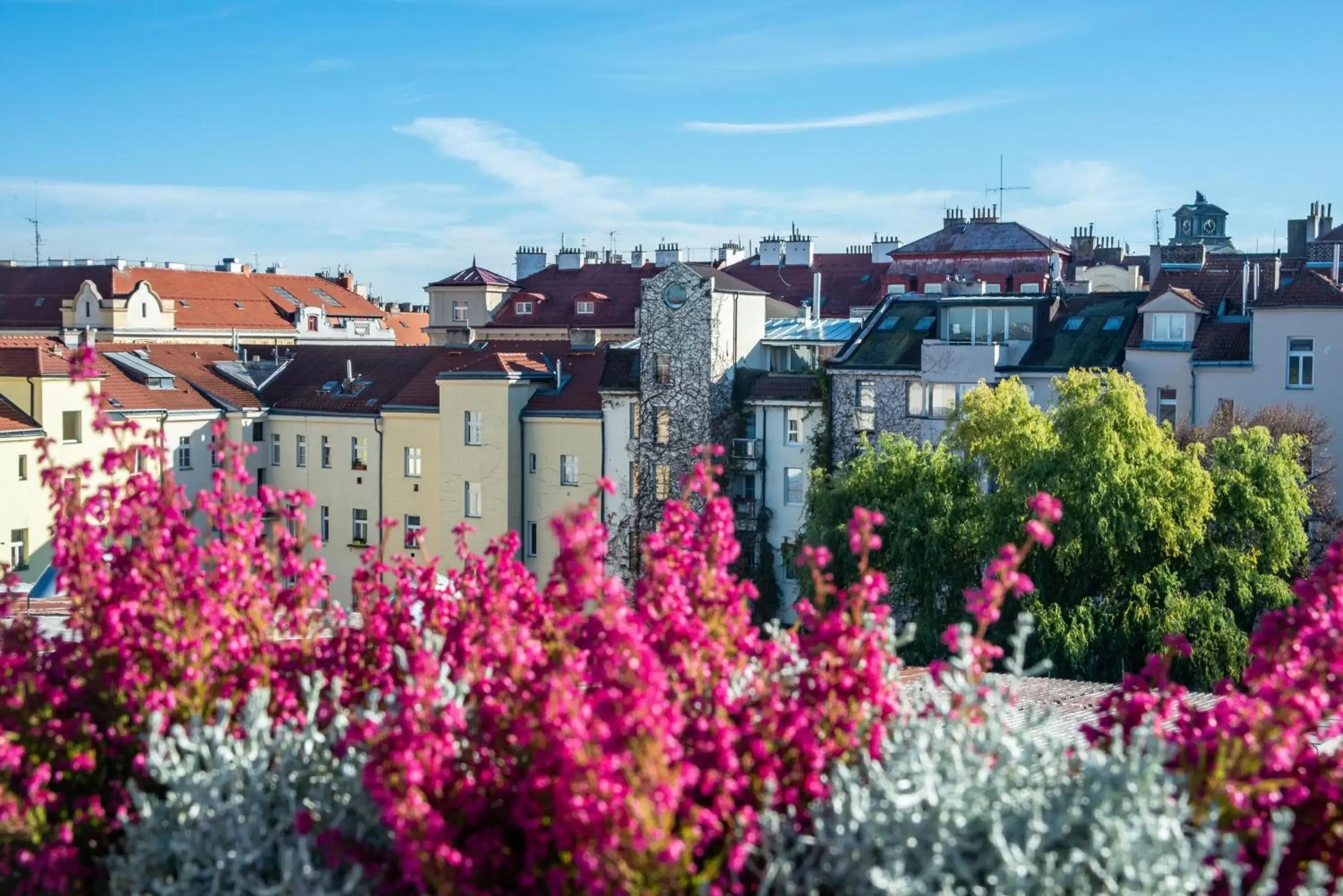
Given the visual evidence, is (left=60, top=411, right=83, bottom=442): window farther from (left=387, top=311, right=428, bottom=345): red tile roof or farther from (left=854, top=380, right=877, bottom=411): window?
(left=387, top=311, right=428, bottom=345): red tile roof

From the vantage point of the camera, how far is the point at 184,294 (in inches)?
2751

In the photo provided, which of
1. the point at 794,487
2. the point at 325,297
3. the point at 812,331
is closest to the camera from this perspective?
the point at 794,487

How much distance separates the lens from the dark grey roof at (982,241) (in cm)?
6794

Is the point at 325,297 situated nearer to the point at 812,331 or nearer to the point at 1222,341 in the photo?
the point at 812,331

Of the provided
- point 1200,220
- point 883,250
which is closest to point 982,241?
point 883,250

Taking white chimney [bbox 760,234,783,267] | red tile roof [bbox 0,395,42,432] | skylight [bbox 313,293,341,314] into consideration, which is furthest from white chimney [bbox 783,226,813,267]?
red tile roof [bbox 0,395,42,432]

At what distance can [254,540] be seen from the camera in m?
9.77

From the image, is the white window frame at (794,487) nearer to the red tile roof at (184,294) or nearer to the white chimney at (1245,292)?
the white chimney at (1245,292)

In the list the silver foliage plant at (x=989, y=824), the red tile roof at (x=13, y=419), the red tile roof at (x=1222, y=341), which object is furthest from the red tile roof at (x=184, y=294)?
the silver foliage plant at (x=989, y=824)

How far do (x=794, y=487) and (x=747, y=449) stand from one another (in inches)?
63.5

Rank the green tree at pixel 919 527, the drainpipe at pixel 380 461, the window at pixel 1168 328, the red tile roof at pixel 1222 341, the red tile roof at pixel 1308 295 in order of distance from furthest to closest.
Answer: the drainpipe at pixel 380 461
the window at pixel 1168 328
the red tile roof at pixel 1222 341
the red tile roof at pixel 1308 295
the green tree at pixel 919 527

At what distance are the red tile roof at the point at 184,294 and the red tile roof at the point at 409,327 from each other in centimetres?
388

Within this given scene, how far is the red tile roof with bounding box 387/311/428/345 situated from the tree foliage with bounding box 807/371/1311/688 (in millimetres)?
46632

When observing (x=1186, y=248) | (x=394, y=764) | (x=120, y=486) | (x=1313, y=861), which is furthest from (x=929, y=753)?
(x=1186, y=248)
